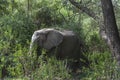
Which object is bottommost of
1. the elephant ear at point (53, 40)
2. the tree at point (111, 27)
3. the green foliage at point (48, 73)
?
the green foliage at point (48, 73)

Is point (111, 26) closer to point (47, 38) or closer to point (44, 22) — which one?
point (47, 38)

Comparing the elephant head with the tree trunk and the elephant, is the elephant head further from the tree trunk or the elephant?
the tree trunk

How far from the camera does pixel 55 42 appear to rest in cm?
888

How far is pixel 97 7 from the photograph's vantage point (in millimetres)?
9414

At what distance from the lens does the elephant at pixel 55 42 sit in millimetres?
8789

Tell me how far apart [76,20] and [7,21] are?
281 cm

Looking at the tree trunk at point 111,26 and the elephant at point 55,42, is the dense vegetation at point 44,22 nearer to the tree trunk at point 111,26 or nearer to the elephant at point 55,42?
the elephant at point 55,42

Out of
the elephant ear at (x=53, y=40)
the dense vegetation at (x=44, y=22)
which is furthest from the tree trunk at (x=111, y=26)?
the elephant ear at (x=53, y=40)

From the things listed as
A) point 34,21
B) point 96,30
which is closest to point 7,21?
point 34,21

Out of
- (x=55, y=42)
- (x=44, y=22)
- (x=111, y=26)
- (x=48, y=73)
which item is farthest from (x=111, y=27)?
(x=44, y=22)

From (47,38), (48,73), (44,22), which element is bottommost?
(48,73)

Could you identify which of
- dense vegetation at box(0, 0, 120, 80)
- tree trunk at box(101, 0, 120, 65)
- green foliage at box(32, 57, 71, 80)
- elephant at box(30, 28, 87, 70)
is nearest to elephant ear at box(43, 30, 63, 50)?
elephant at box(30, 28, 87, 70)

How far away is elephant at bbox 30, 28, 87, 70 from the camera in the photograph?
8789 mm

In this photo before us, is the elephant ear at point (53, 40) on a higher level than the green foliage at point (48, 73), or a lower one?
higher
